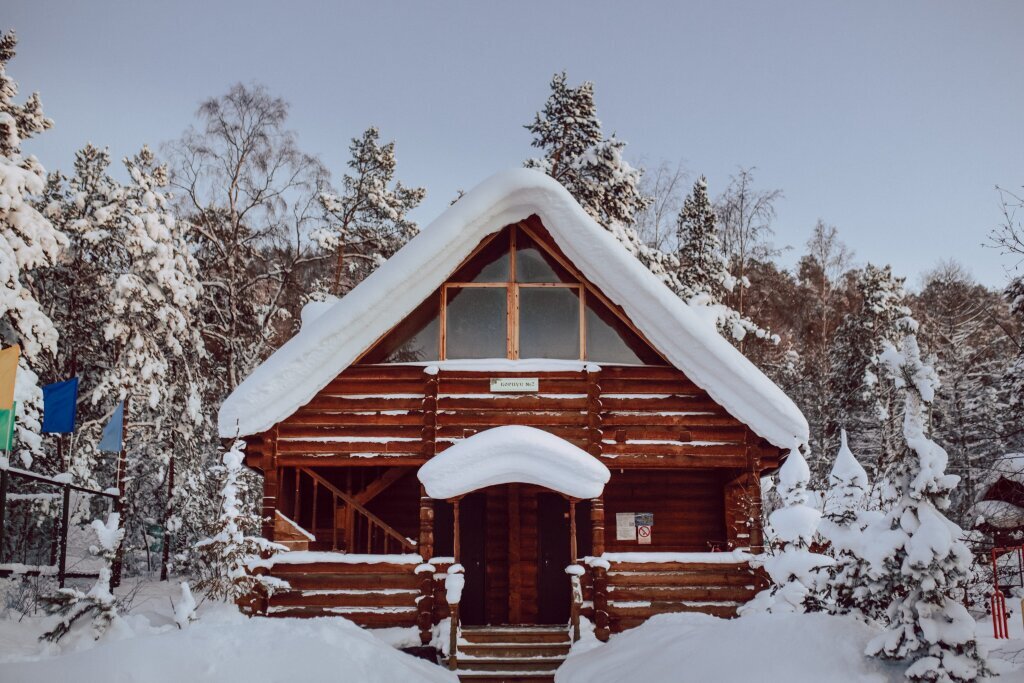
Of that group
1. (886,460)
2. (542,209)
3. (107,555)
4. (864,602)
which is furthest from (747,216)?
(107,555)

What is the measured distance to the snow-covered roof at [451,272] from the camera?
1148 centimetres

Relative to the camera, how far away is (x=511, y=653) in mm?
10773

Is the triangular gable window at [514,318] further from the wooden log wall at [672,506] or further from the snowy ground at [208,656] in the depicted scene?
the snowy ground at [208,656]

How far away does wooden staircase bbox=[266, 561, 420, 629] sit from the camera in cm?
1150

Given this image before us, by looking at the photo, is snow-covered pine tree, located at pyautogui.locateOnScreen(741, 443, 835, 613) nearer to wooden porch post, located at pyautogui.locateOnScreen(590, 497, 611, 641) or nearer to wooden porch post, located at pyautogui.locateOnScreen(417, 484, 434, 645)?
wooden porch post, located at pyautogui.locateOnScreen(590, 497, 611, 641)

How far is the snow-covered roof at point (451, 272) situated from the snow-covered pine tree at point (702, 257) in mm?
12461

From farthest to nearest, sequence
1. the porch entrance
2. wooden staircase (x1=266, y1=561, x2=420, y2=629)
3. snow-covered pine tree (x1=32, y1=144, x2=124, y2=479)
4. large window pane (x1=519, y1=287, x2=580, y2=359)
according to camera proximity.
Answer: snow-covered pine tree (x1=32, y1=144, x2=124, y2=479) < the porch entrance < large window pane (x1=519, y1=287, x2=580, y2=359) < wooden staircase (x1=266, y1=561, x2=420, y2=629)

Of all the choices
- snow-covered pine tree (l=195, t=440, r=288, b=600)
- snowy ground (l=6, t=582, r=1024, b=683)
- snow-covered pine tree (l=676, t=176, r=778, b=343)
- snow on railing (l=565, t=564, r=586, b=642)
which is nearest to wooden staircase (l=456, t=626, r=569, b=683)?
snow on railing (l=565, t=564, r=586, b=642)

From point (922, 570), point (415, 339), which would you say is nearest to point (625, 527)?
point (415, 339)

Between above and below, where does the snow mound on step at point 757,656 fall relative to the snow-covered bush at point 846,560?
below

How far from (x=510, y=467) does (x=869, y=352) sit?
21.8m

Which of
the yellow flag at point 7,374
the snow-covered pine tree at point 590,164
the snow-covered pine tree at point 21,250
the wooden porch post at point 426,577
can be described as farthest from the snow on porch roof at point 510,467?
the snow-covered pine tree at point 590,164

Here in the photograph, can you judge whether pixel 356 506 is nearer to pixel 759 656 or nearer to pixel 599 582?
pixel 599 582

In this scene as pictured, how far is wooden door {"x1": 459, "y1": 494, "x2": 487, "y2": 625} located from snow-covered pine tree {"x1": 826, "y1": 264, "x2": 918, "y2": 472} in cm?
1840
